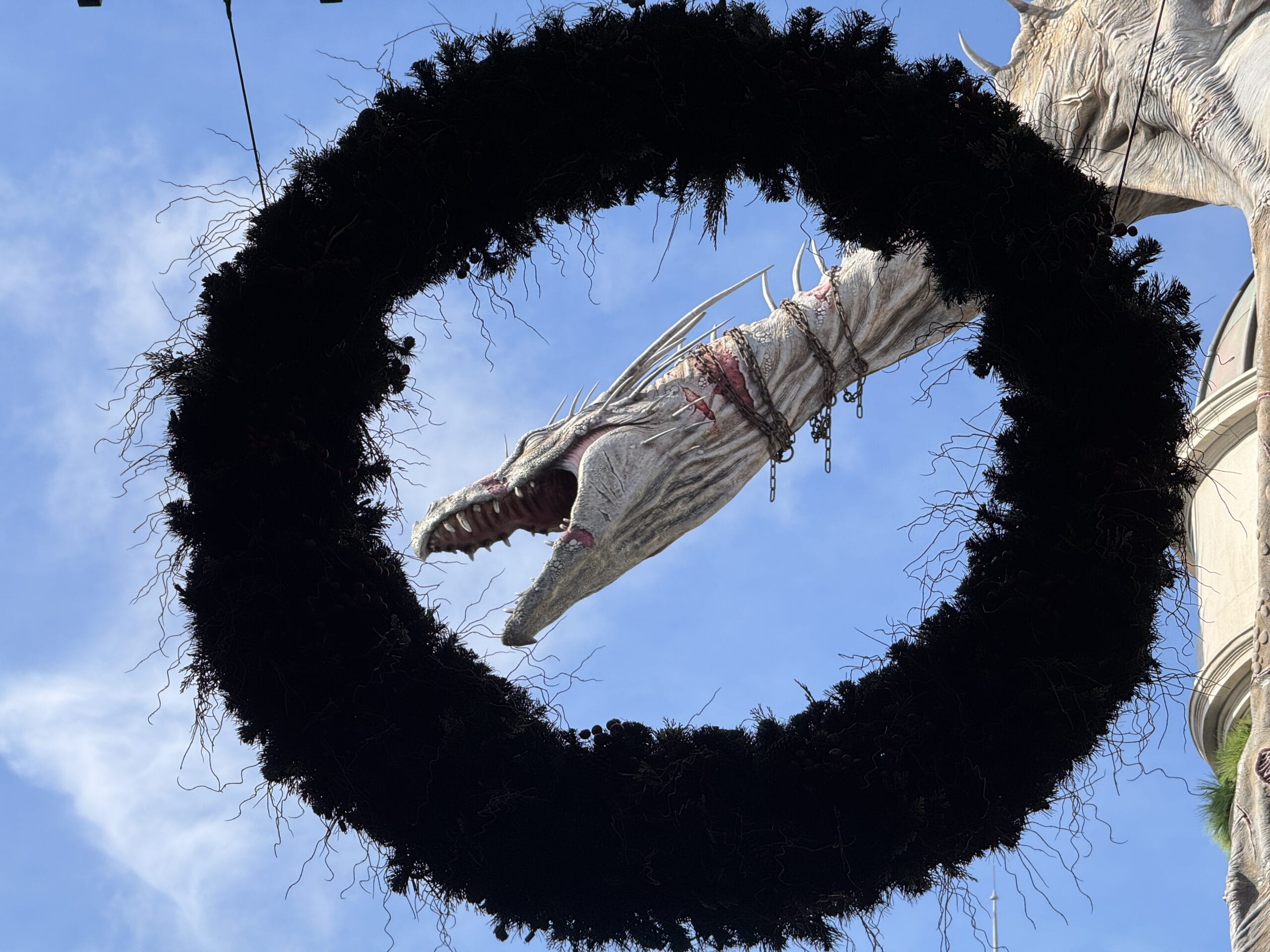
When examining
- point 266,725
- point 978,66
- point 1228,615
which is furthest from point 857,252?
point 1228,615

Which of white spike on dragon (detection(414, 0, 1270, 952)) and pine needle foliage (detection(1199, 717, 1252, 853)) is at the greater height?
white spike on dragon (detection(414, 0, 1270, 952))

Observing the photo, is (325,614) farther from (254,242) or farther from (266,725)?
(254,242)

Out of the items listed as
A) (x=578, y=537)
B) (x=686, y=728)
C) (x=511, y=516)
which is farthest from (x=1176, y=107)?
(x=686, y=728)

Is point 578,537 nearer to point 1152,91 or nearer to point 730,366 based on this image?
point 730,366

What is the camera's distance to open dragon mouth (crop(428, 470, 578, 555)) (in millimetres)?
8195

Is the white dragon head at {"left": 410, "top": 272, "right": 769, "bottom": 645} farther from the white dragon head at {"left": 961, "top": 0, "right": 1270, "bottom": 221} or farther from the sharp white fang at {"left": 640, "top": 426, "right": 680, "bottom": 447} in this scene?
the white dragon head at {"left": 961, "top": 0, "right": 1270, "bottom": 221}

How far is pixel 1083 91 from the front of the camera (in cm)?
942

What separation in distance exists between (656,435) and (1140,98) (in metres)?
2.64

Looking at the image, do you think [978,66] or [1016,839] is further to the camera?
[978,66]

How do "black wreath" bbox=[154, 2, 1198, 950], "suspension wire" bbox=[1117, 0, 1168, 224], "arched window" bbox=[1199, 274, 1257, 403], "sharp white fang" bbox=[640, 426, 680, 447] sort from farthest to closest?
"arched window" bbox=[1199, 274, 1257, 403]
"sharp white fang" bbox=[640, 426, 680, 447]
"suspension wire" bbox=[1117, 0, 1168, 224]
"black wreath" bbox=[154, 2, 1198, 950]

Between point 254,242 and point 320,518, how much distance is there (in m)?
1.19

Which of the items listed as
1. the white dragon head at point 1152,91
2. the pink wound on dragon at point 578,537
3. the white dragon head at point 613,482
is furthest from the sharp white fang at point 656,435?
the white dragon head at point 1152,91

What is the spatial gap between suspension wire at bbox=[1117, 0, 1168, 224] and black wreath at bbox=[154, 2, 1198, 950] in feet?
1.32

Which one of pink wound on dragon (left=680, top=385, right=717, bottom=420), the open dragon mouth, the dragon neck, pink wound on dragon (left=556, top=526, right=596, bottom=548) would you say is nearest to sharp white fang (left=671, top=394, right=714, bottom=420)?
pink wound on dragon (left=680, top=385, right=717, bottom=420)
